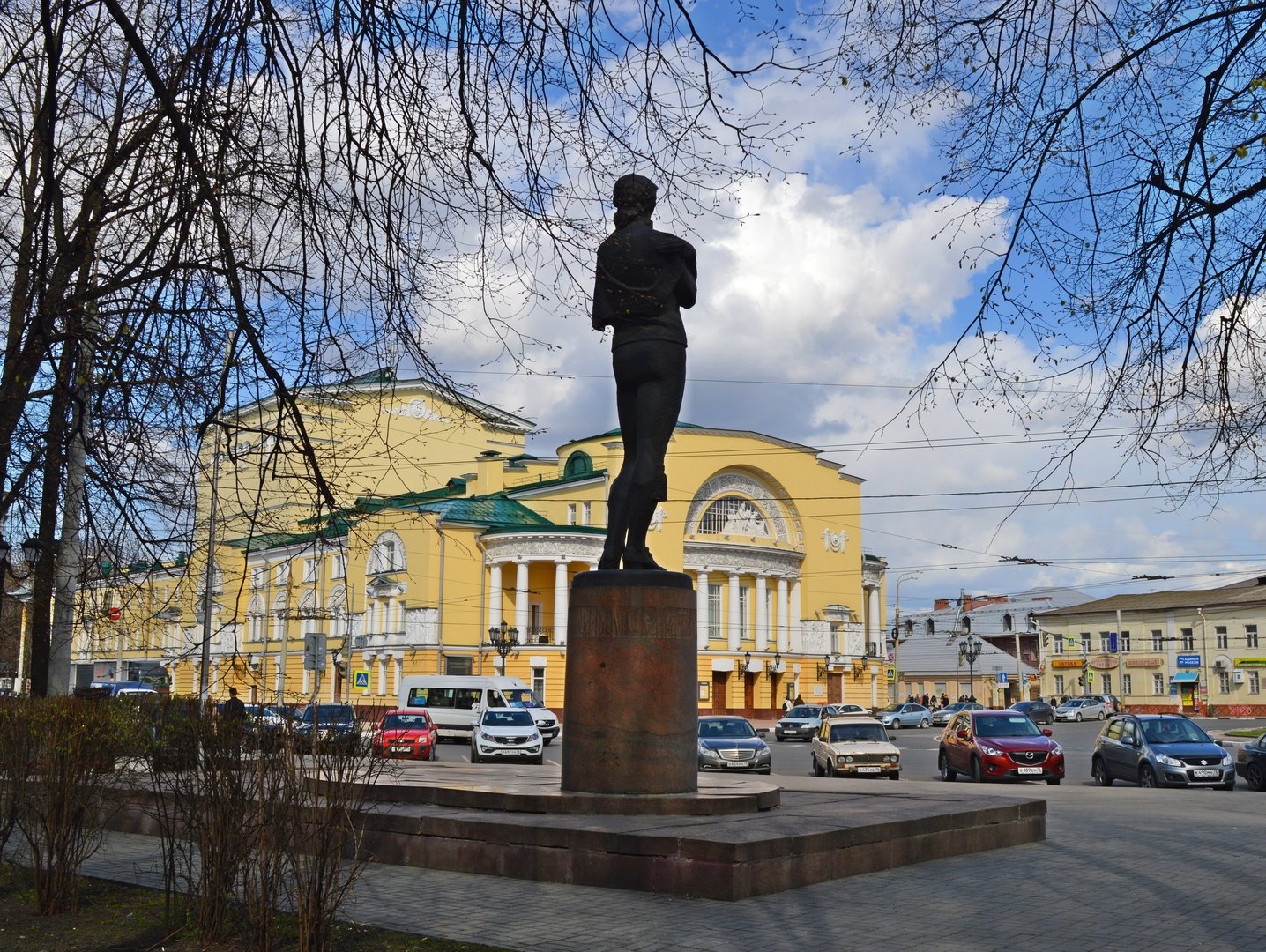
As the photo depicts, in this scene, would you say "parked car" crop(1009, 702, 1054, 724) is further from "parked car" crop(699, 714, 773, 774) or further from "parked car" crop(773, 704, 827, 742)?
"parked car" crop(699, 714, 773, 774)

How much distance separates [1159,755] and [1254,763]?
6.40 feet

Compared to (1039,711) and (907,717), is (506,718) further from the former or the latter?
(1039,711)

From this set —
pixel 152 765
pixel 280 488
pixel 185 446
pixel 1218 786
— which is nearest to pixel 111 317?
pixel 185 446

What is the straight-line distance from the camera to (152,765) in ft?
24.6

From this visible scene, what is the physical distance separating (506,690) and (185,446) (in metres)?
37.6

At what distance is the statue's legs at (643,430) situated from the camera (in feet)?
37.4

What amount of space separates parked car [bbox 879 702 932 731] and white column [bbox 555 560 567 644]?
51.2 ft

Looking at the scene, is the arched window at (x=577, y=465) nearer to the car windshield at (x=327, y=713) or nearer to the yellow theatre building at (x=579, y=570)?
the yellow theatre building at (x=579, y=570)

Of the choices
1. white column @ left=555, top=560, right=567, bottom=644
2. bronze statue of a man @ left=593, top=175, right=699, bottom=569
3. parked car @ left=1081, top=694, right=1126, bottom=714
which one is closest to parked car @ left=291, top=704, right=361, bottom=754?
bronze statue of a man @ left=593, top=175, right=699, bottom=569

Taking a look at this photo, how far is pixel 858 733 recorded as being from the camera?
27.2 meters

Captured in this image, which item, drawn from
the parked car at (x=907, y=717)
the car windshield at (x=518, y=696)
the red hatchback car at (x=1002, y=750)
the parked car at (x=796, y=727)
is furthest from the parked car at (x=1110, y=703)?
the red hatchback car at (x=1002, y=750)

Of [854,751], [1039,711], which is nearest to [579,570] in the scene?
[1039,711]

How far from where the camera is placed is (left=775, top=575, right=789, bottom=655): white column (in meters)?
68.4

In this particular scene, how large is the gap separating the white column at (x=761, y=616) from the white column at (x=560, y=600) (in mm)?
11715
